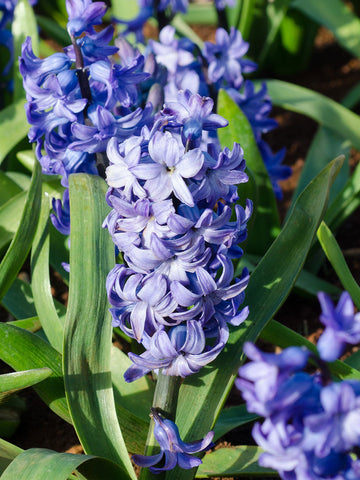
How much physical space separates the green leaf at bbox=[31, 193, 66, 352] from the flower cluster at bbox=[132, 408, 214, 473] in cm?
39

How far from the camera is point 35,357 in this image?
1.37 metres

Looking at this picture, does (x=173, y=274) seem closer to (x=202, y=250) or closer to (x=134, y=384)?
(x=202, y=250)

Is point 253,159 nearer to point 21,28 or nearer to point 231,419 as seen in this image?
point 231,419

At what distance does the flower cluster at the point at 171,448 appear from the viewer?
1.22 metres

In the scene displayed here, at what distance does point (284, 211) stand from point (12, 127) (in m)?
1.14

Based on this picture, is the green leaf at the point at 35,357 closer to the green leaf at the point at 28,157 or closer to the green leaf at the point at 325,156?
the green leaf at the point at 28,157

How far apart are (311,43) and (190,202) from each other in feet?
8.46

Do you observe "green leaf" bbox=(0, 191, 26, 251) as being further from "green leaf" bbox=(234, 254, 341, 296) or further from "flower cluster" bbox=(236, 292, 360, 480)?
"flower cluster" bbox=(236, 292, 360, 480)

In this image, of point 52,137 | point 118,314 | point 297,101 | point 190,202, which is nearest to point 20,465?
point 118,314

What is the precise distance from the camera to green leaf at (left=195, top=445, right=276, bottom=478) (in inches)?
56.6

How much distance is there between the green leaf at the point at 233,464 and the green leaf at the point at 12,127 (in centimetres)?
116

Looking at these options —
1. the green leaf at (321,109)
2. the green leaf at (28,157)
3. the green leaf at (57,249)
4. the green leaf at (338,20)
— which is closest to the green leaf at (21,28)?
the green leaf at (28,157)

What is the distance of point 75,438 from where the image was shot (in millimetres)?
1697

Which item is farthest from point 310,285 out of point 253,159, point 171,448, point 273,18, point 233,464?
point 273,18
